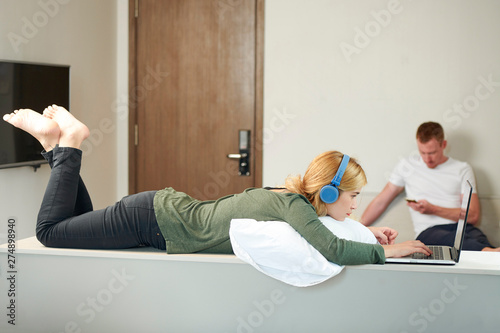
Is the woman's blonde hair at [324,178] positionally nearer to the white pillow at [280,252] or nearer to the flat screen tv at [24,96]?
the white pillow at [280,252]

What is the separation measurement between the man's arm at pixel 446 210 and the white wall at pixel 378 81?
0.20m

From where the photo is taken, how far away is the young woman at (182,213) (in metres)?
1.81

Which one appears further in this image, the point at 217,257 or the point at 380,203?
the point at 380,203

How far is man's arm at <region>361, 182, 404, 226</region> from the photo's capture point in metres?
3.74

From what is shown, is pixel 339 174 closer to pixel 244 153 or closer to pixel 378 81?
pixel 378 81

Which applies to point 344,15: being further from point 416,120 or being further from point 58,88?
point 58,88

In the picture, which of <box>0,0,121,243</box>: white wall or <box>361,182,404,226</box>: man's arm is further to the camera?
<box>361,182,404,226</box>: man's arm

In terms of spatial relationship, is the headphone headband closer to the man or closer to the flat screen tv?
the man

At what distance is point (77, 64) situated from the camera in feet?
12.4

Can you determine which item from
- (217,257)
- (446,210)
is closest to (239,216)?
(217,257)

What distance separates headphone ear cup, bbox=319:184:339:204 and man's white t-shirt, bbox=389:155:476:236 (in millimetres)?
1913

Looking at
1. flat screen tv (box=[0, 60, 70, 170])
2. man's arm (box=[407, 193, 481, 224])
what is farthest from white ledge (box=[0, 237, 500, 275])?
man's arm (box=[407, 193, 481, 224])

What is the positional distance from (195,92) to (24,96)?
1.40 meters

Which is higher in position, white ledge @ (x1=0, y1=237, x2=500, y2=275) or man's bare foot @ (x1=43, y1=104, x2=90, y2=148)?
man's bare foot @ (x1=43, y1=104, x2=90, y2=148)
